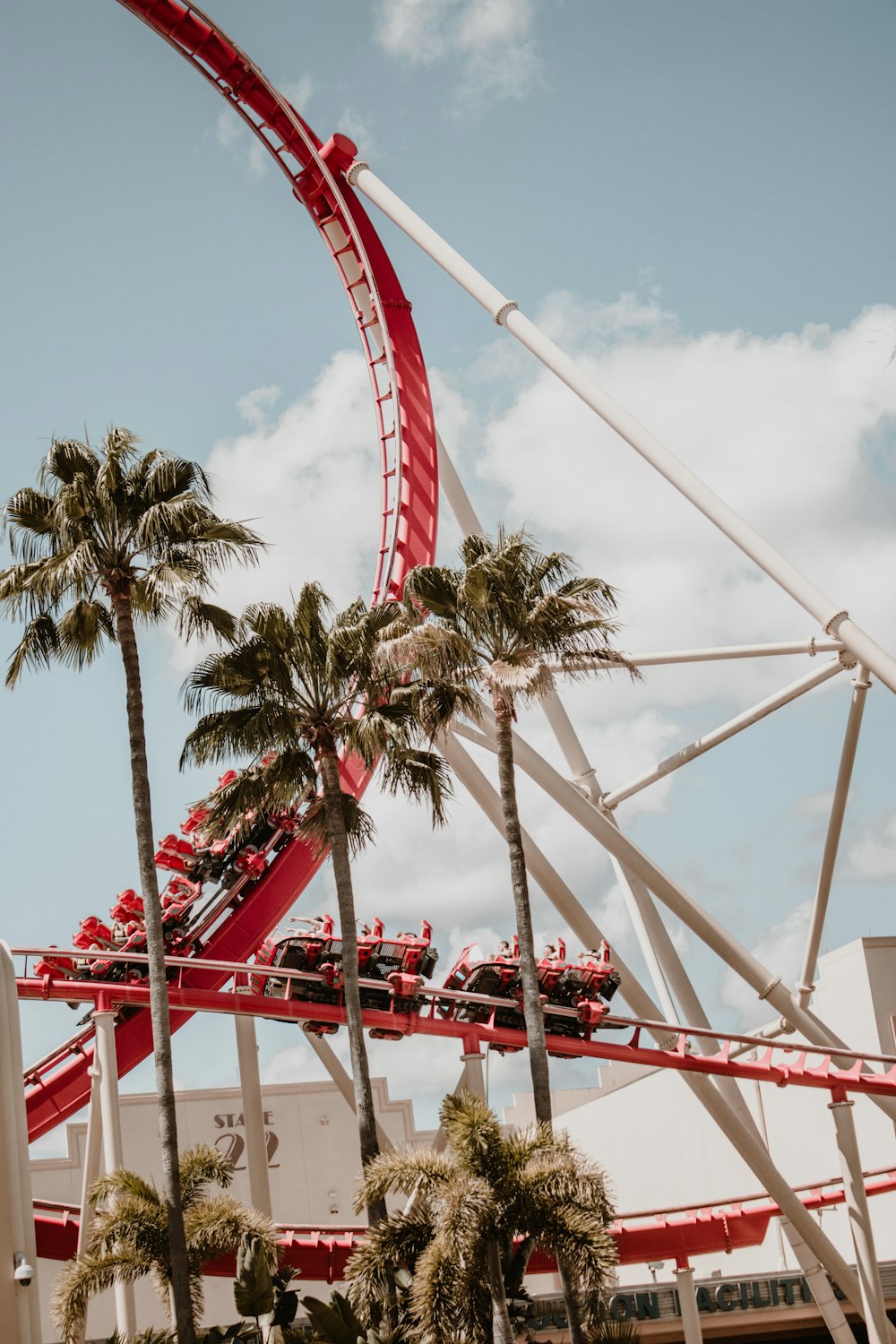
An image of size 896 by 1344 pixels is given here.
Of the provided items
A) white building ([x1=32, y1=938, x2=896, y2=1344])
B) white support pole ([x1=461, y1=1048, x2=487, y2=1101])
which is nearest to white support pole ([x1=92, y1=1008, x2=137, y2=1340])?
white support pole ([x1=461, y1=1048, x2=487, y2=1101])

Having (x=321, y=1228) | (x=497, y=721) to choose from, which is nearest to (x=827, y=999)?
(x=321, y=1228)

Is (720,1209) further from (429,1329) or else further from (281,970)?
(429,1329)

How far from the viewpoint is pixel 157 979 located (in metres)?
16.5

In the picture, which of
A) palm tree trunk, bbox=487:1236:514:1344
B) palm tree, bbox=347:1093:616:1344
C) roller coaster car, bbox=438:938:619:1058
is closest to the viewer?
palm tree, bbox=347:1093:616:1344

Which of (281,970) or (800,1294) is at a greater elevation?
(281,970)

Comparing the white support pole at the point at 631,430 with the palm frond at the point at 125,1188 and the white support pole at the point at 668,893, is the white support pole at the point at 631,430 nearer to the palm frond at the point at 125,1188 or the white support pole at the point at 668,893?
the white support pole at the point at 668,893

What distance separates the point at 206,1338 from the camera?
1532 centimetres

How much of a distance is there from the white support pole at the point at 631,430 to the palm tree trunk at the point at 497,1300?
6.35 m

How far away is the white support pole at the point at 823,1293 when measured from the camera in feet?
70.9

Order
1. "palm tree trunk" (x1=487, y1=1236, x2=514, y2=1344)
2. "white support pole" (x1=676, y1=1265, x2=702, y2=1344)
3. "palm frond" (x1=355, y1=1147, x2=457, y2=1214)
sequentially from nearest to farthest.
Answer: "palm tree trunk" (x1=487, y1=1236, x2=514, y2=1344), "palm frond" (x1=355, y1=1147, x2=457, y2=1214), "white support pole" (x1=676, y1=1265, x2=702, y2=1344)

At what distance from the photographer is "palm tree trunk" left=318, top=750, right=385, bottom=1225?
55.0 feet

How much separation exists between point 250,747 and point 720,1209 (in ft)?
38.7

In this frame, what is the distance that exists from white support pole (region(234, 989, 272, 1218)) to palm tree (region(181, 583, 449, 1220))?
372 centimetres

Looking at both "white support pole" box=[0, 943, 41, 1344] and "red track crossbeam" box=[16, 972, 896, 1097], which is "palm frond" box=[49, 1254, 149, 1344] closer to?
"white support pole" box=[0, 943, 41, 1344]
